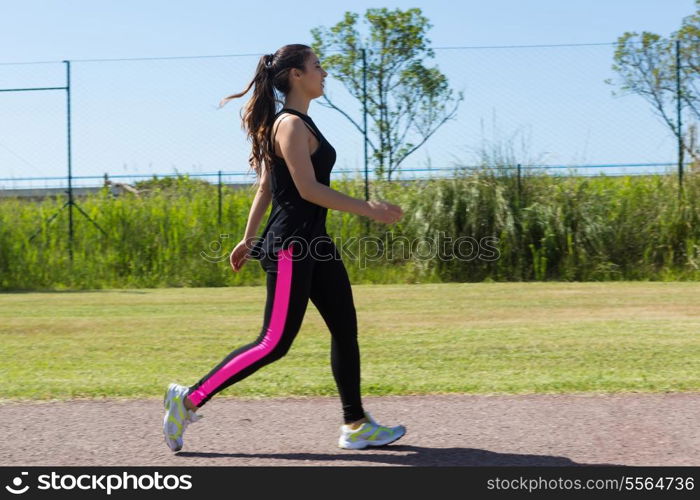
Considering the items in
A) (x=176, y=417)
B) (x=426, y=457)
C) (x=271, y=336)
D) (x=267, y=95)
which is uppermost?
(x=267, y=95)

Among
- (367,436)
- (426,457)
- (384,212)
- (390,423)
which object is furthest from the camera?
(390,423)

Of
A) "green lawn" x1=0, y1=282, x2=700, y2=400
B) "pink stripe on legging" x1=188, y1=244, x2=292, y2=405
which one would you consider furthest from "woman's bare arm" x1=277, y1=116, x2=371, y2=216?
"green lawn" x1=0, y1=282, x2=700, y2=400

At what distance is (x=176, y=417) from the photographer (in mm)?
4160

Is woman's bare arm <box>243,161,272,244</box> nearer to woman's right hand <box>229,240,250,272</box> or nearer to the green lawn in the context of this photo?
woman's right hand <box>229,240,250,272</box>

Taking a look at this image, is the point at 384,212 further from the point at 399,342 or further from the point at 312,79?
the point at 399,342

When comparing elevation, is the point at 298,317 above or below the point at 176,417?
above

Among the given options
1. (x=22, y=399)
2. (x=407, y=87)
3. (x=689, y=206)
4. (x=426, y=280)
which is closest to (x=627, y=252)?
(x=689, y=206)

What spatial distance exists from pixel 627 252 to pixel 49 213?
979cm

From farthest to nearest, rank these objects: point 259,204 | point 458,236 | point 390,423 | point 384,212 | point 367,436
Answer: point 458,236 → point 390,423 → point 259,204 → point 367,436 → point 384,212

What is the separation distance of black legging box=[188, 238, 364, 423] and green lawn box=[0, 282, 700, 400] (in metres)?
1.21

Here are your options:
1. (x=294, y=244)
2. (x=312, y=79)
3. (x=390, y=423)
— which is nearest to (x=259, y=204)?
(x=294, y=244)

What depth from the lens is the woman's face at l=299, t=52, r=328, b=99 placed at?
4.25 m

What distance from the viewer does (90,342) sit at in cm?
841

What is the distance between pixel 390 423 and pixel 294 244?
1184mm
